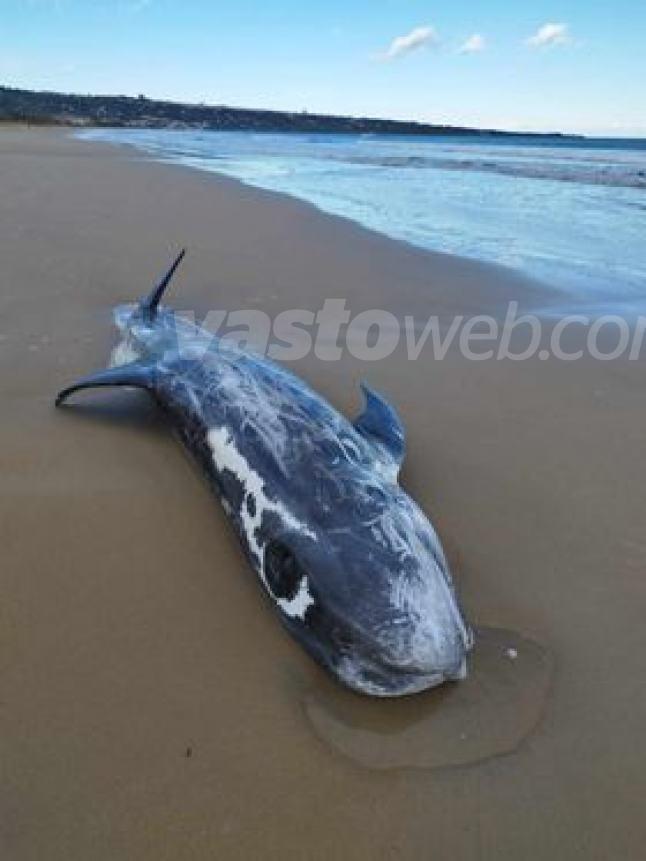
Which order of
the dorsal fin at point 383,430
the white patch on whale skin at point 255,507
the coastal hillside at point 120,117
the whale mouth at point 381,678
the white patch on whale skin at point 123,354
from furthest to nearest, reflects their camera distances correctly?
the coastal hillside at point 120,117
the white patch on whale skin at point 123,354
the dorsal fin at point 383,430
the white patch on whale skin at point 255,507
the whale mouth at point 381,678

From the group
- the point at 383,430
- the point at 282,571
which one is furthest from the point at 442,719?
the point at 383,430

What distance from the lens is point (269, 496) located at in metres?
3.30

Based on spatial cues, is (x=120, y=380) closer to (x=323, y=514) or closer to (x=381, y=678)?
(x=323, y=514)

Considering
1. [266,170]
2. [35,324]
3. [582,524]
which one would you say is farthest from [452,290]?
[266,170]

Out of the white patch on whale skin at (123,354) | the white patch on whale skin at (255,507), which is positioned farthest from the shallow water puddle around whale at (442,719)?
the white patch on whale skin at (123,354)

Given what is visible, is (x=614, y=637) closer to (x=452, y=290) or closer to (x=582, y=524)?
(x=582, y=524)

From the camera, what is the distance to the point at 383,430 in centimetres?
404

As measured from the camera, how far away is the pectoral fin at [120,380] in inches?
176

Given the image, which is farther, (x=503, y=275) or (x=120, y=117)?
(x=120, y=117)

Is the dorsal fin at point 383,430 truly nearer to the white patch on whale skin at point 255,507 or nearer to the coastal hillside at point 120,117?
the white patch on whale skin at point 255,507

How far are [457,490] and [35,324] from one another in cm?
351

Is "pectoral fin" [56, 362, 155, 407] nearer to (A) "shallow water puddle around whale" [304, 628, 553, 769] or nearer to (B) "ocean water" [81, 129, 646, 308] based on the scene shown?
(A) "shallow water puddle around whale" [304, 628, 553, 769]

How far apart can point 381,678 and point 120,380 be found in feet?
8.11

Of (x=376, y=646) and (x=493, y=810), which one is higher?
(x=376, y=646)
